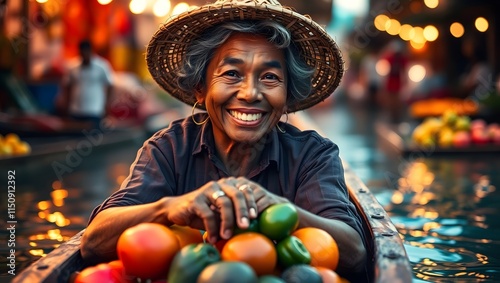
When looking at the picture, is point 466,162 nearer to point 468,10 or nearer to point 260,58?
point 260,58

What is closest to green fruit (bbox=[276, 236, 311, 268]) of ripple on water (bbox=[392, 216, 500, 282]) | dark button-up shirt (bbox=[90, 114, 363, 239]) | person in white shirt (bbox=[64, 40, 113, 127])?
dark button-up shirt (bbox=[90, 114, 363, 239])

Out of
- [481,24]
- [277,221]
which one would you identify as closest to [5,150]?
[277,221]

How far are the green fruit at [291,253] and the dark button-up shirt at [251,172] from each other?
1.82ft

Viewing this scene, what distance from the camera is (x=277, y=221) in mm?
2094

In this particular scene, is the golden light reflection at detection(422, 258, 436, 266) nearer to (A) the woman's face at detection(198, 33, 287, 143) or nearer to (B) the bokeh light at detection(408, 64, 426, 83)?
(A) the woman's face at detection(198, 33, 287, 143)

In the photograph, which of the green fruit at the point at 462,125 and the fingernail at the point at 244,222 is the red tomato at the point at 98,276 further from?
the green fruit at the point at 462,125

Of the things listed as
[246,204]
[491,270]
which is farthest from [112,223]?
[491,270]

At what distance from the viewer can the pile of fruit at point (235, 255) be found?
1921mm

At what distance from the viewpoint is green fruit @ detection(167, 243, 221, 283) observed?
191 centimetres

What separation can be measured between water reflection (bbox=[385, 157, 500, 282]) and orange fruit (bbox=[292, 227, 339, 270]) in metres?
1.18

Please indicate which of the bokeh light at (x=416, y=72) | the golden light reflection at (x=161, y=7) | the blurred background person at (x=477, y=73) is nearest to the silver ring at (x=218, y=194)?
the blurred background person at (x=477, y=73)

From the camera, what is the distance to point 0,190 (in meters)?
6.37

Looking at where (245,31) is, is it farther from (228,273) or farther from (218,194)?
(228,273)

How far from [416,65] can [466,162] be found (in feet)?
52.8
